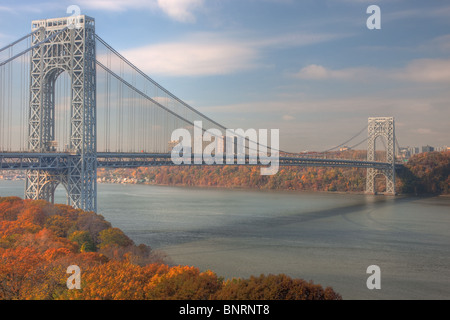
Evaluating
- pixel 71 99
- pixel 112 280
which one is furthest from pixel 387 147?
pixel 112 280

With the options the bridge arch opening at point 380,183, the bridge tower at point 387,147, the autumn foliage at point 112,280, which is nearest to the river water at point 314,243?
the autumn foliage at point 112,280

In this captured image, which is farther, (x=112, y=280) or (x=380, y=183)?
(x=380, y=183)

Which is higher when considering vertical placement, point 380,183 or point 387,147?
point 387,147

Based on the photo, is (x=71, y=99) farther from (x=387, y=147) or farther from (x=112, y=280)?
(x=387, y=147)

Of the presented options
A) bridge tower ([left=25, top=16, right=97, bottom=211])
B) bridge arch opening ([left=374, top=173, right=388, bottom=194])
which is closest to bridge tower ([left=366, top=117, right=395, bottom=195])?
bridge arch opening ([left=374, top=173, right=388, bottom=194])

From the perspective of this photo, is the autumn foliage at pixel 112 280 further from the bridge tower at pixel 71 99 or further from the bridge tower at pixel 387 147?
the bridge tower at pixel 387 147
